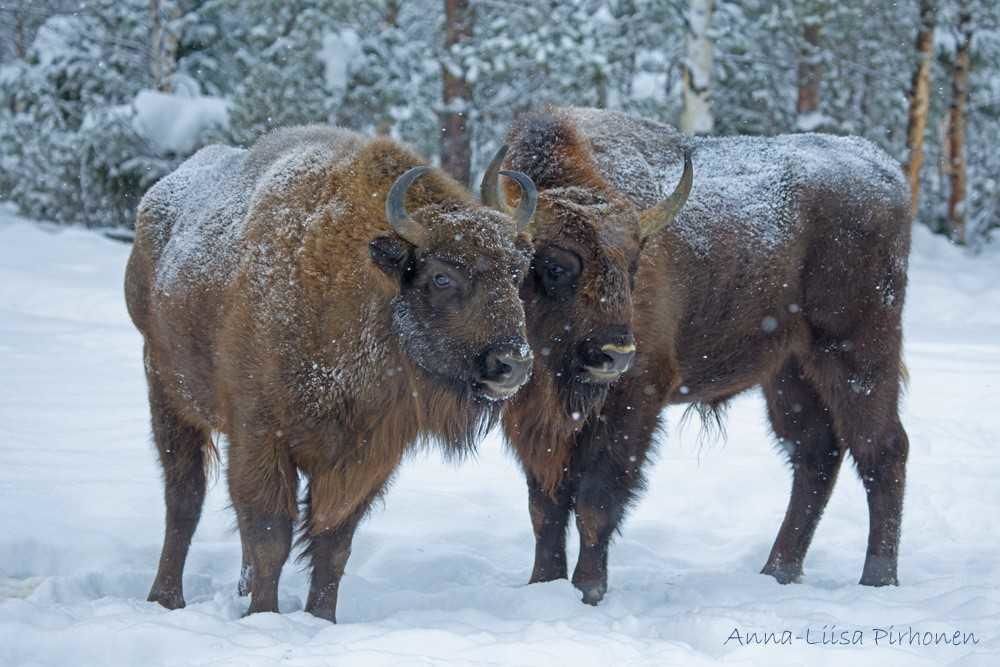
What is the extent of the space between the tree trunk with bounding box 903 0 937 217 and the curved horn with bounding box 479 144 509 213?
1524 centimetres

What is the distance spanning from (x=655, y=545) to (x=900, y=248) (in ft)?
7.01

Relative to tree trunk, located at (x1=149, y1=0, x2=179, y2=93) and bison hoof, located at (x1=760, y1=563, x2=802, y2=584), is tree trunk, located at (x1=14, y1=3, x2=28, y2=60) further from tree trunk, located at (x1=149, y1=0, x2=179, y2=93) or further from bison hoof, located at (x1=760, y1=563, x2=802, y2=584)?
bison hoof, located at (x1=760, y1=563, x2=802, y2=584)

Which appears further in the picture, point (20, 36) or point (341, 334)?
point (20, 36)

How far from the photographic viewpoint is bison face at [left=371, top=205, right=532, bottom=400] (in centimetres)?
423

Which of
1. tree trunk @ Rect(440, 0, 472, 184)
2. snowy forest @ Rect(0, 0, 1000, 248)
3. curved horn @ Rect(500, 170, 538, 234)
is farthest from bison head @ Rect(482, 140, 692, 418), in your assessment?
tree trunk @ Rect(440, 0, 472, 184)

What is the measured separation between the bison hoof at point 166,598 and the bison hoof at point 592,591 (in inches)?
71.4

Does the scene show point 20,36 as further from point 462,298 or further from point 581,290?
point 462,298

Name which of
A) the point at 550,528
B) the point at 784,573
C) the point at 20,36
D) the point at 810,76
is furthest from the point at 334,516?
the point at 20,36

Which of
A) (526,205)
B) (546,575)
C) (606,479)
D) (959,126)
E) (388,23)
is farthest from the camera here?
(388,23)

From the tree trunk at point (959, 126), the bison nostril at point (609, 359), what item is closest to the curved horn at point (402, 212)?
the bison nostril at point (609, 359)

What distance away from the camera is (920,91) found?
18.7 meters

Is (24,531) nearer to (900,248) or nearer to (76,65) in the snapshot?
(900,248)

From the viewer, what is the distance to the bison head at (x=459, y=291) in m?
4.22

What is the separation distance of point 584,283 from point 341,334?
1117mm
